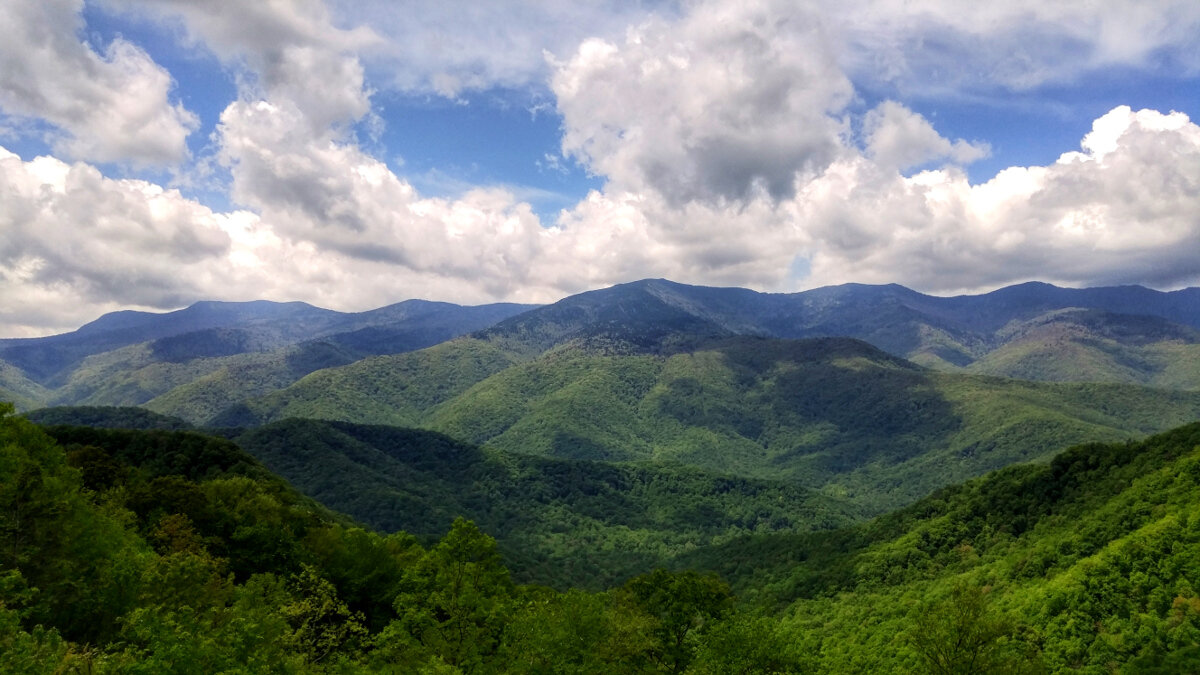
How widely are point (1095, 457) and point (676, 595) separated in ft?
357

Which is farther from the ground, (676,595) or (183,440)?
(183,440)

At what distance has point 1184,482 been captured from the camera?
89.9 m

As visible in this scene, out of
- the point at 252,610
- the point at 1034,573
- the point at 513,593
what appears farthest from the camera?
the point at 1034,573

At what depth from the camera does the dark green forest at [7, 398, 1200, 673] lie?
125 ft

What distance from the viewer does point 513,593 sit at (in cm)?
6675

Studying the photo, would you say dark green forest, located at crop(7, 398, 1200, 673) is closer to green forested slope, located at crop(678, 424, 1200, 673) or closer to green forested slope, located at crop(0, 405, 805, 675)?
green forested slope, located at crop(0, 405, 805, 675)

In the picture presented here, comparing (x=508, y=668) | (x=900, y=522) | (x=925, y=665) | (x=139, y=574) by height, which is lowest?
(x=900, y=522)

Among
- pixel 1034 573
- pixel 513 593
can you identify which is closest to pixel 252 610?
pixel 513 593

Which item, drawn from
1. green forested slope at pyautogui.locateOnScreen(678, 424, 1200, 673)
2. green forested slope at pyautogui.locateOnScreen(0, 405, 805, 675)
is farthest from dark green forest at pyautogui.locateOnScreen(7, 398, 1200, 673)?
green forested slope at pyautogui.locateOnScreen(678, 424, 1200, 673)

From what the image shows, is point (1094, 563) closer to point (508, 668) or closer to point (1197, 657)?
point (1197, 657)

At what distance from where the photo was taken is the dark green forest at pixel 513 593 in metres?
38.0

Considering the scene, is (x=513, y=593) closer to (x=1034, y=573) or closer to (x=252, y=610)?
(x=252, y=610)

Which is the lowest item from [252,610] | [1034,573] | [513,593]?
[1034,573]

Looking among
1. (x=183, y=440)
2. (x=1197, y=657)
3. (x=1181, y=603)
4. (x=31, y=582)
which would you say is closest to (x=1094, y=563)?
(x=1181, y=603)
